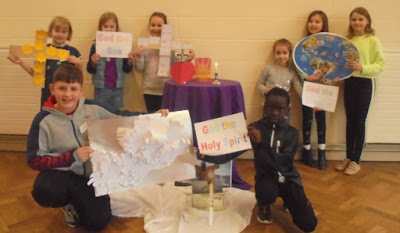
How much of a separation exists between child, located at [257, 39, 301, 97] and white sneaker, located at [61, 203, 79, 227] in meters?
1.71

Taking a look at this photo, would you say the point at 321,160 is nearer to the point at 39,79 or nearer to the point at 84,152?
the point at 84,152

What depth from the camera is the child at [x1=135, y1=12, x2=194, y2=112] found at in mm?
2764

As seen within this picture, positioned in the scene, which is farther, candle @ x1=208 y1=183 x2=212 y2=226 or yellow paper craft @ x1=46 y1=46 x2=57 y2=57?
yellow paper craft @ x1=46 y1=46 x2=57 y2=57

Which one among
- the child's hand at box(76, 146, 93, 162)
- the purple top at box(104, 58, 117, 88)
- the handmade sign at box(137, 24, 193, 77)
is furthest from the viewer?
the purple top at box(104, 58, 117, 88)

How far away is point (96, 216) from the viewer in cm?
182

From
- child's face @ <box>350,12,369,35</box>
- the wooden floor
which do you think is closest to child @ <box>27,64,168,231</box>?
the wooden floor

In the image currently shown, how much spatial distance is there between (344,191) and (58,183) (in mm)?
1918

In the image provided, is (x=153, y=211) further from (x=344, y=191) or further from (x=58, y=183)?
(x=344, y=191)

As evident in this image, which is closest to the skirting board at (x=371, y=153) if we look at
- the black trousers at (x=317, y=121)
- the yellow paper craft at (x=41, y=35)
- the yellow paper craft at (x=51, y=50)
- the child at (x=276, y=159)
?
the black trousers at (x=317, y=121)

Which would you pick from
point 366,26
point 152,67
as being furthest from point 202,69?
point 366,26

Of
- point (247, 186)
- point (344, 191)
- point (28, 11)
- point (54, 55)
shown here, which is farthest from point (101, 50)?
point (344, 191)

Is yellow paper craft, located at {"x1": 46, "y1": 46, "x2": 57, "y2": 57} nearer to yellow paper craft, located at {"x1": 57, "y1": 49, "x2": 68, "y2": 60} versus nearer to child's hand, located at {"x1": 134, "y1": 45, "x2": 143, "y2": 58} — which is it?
yellow paper craft, located at {"x1": 57, "y1": 49, "x2": 68, "y2": 60}

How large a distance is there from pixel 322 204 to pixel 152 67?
1.69 meters

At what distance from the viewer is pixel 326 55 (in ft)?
8.77
